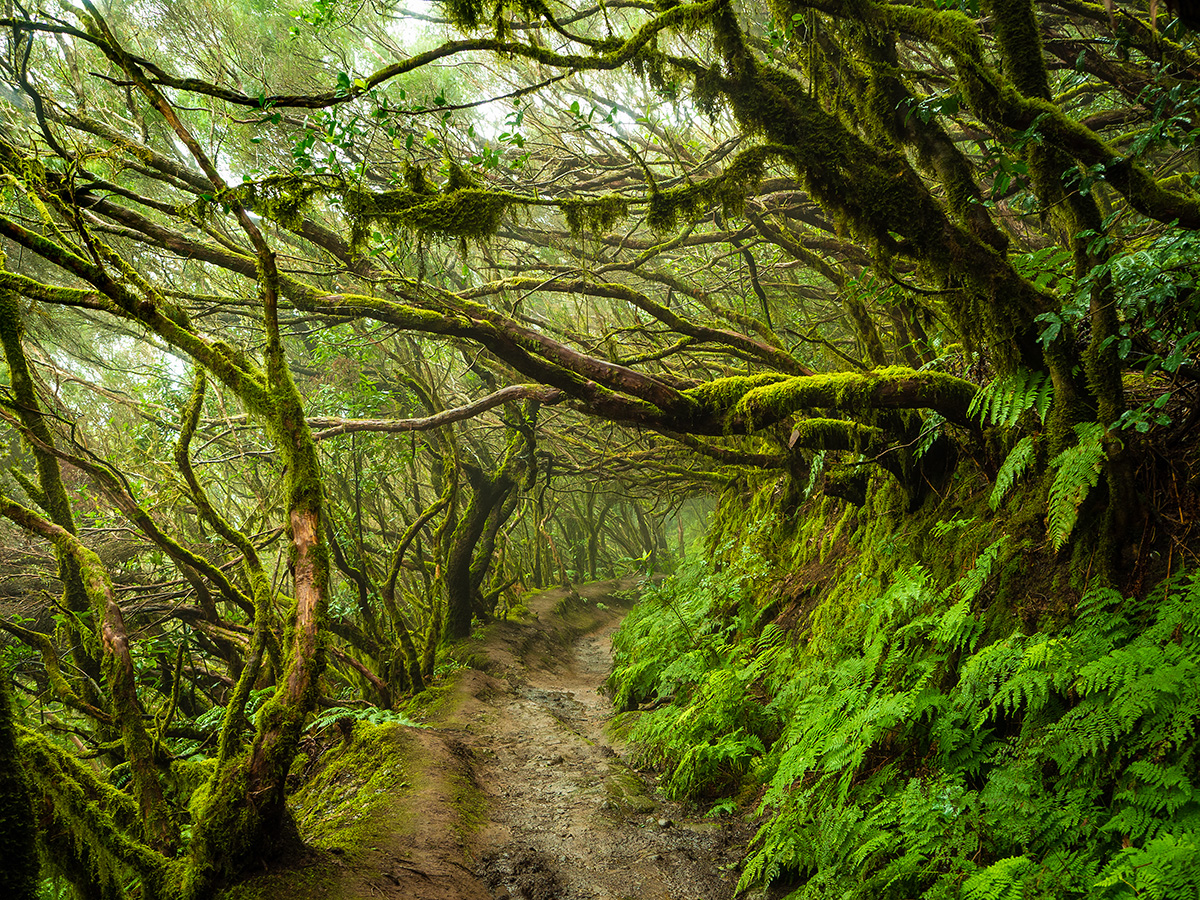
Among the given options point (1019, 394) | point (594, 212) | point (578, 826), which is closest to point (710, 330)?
point (594, 212)

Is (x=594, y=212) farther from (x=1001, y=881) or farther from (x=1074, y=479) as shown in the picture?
(x=1001, y=881)

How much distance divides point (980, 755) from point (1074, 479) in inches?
60.0

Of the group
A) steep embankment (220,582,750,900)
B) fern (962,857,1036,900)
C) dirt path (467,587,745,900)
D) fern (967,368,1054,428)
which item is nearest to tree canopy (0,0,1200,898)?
fern (967,368,1054,428)

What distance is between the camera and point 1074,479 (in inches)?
125

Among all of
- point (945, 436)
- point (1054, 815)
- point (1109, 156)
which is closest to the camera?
point (1054, 815)

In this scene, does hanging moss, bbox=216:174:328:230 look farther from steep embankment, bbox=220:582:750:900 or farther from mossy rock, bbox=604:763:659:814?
mossy rock, bbox=604:763:659:814

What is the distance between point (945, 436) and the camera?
5082 mm

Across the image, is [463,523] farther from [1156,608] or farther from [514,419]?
[1156,608]

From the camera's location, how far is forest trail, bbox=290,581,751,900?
13.3 ft

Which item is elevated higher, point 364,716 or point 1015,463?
point 1015,463

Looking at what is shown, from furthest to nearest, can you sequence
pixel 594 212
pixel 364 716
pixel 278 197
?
pixel 364 716 < pixel 594 212 < pixel 278 197

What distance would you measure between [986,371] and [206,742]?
24.0ft

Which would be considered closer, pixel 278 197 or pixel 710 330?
pixel 278 197

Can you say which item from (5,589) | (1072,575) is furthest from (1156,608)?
(5,589)
